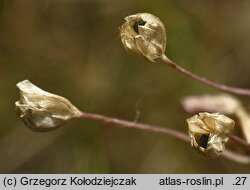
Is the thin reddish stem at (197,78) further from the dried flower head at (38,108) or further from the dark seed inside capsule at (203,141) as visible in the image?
the dried flower head at (38,108)

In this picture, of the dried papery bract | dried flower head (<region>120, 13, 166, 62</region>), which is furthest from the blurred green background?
dried flower head (<region>120, 13, 166, 62</region>)

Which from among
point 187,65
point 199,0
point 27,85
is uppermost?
point 27,85

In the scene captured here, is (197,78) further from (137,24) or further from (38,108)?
(38,108)

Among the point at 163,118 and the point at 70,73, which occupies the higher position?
the point at 70,73

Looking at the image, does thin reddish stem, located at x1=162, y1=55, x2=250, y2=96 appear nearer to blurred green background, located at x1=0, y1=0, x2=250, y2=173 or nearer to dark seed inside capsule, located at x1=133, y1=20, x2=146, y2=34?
dark seed inside capsule, located at x1=133, y1=20, x2=146, y2=34

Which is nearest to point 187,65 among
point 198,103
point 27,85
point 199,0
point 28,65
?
point 199,0

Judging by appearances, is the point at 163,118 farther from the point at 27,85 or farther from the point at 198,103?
the point at 27,85

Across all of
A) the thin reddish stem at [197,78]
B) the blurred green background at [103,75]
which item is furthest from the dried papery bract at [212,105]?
the blurred green background at [103,75]
